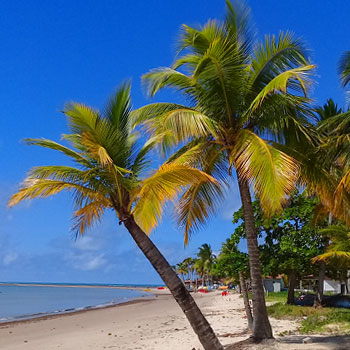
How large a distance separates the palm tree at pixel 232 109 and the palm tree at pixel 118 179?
3.05 ft

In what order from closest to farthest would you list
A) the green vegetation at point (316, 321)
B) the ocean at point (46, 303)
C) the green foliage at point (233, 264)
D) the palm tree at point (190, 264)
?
1. the green vegetation at point (316, 321)
2. the green foliage at point (233, 264)
3. the ocean at point (46, 303)
4. the palm tree at point (190, 264)

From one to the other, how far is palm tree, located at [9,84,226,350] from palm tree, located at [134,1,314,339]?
93 cm

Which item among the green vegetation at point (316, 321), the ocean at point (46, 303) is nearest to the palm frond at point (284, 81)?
the green vegetation at point (316, 321)

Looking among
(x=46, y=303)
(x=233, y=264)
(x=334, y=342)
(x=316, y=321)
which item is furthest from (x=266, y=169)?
(x=46, y=303)

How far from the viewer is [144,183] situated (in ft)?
29.0

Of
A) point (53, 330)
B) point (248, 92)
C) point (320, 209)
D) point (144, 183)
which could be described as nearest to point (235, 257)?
point (320, 209)

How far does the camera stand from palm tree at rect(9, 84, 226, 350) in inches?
344

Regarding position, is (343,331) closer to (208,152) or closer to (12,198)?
(208,152)

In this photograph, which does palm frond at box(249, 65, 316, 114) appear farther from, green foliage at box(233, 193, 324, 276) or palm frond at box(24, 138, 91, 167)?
green foliage at box(233, 193, 324, 276)

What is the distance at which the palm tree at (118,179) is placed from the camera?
344 inches

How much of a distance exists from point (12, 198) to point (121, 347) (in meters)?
8.44

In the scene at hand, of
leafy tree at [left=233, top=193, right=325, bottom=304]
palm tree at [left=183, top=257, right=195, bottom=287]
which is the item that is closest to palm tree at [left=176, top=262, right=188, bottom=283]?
palm tree at [left=183, top=257, right=195, bottom=287]

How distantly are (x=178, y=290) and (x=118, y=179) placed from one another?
2.50m

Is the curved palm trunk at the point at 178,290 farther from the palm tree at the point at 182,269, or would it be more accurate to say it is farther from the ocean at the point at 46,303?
the palm tree at the point at 182,269
